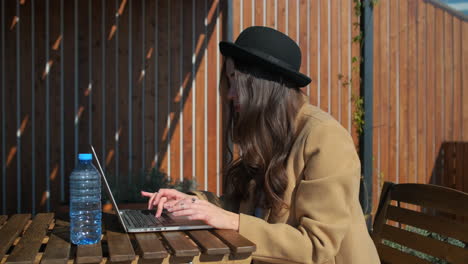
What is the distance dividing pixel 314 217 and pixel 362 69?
3706mm

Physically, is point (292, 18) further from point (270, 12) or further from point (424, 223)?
point (424, 223)

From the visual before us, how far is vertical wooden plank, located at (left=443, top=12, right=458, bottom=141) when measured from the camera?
18.4 ft

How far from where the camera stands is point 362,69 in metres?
4.96

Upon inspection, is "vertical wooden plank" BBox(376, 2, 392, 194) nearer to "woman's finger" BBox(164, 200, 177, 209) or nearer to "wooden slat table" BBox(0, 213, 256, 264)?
"woman's finger" BBox(164, 200, 177, 209)

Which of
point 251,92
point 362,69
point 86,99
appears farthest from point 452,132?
point 251,92

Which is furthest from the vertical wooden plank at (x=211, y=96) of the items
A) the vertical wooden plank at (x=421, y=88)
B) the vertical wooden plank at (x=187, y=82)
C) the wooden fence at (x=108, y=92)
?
the vertical wooden plank at (x=421, y=88)

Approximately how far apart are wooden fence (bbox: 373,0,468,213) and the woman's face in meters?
3.66

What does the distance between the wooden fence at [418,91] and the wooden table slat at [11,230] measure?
13.3 feet

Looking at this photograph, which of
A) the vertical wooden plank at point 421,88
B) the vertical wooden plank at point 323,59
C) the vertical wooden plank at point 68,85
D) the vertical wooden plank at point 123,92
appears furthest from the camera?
the vertical wooden plank at point 421,88

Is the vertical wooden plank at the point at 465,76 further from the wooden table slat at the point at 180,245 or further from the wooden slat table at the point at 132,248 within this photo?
the wooden table slat at the point at 180,245

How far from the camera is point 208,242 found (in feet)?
4.37

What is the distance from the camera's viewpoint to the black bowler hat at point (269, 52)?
1654 mm

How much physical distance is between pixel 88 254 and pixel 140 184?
10.3 ft

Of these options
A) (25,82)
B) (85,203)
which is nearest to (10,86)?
(25,82)
